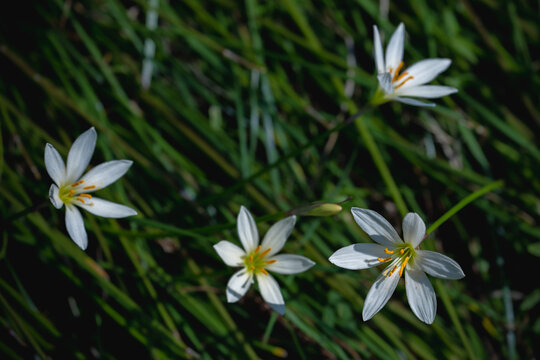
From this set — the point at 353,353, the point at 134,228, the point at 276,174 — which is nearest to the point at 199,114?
the point at 276,174

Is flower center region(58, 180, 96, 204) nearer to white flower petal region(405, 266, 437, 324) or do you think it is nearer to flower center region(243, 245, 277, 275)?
flower center region(243, 245, 277, 275)

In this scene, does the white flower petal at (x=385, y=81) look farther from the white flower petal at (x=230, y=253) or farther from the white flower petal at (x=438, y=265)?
the white flower petal at (x=230, y=253)

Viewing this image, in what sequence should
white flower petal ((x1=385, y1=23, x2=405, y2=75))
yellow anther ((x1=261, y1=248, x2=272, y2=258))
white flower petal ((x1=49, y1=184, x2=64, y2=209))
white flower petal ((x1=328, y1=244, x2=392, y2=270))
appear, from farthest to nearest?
white flower petal ((x1=385, y1=23, x2=405, y2=75)) < yellow anther ((x1=261, y1=248, x2=272, y2=258)) < white flower petal ((x1=328, y1=244, x2=392, y2=270)) < white flower petal ((x1=49, y1=184, x2=64, y2=209))

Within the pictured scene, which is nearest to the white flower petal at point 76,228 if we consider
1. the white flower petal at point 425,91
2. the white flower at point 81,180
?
the white flower at point 81,180

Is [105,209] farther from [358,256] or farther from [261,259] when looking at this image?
[358,256]

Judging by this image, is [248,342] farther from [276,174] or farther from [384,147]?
[384,147]

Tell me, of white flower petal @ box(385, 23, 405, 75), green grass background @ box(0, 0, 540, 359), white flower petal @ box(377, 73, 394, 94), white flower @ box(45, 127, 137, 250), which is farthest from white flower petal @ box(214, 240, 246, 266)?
white flower petal @ box(385, 23, 405, 75)

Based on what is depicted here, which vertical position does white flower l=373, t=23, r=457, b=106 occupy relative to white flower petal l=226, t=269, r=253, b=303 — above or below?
above
